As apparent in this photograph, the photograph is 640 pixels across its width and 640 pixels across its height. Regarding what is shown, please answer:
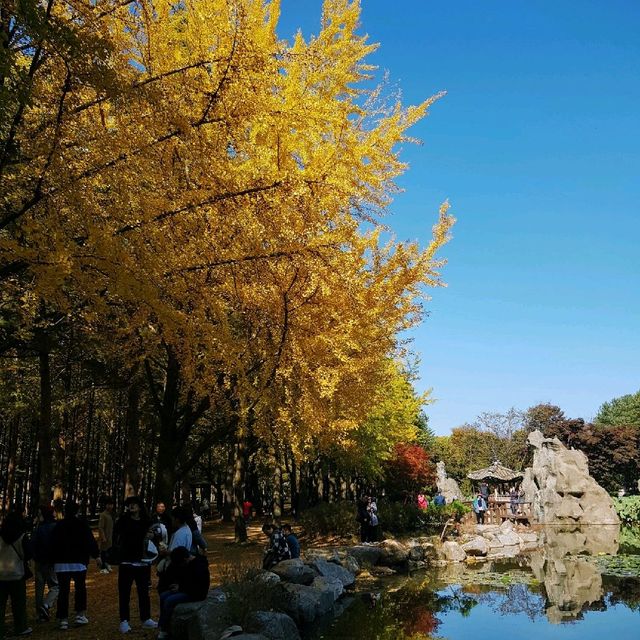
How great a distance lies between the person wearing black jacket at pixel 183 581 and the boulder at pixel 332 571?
516 centimetres

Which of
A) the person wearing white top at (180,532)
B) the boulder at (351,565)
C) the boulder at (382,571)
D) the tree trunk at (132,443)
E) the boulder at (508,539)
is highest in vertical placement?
the tree trunk at (132,443)

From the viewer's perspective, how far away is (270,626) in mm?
6988

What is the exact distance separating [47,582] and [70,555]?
99cm

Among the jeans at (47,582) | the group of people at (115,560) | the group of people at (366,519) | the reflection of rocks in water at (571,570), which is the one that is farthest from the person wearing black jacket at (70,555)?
the group of people at (366,519)

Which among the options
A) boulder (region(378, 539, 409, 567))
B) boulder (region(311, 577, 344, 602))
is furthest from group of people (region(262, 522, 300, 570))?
boulder (region(378, 539, 409, 567))

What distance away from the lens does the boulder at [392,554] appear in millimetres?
→ 15539

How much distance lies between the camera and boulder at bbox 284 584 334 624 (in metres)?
8.95

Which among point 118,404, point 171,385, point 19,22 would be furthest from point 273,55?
point 118,404

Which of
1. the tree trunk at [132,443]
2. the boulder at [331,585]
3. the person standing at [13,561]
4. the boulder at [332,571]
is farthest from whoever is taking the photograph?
the tree trunk at [132,443]

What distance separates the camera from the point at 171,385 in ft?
27.8

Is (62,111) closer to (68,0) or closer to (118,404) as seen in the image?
(68,0)

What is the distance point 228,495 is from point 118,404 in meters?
11.5

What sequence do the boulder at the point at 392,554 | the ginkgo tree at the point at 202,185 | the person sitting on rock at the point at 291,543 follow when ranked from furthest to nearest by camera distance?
the boulder at the point at 392,554 → the person sitting on rock at the point at 291,543 → the ginkgo tree at the point at 202,185

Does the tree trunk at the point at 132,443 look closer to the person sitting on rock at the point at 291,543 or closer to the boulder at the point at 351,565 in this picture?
the person sitting on rock at the point at 291,543
